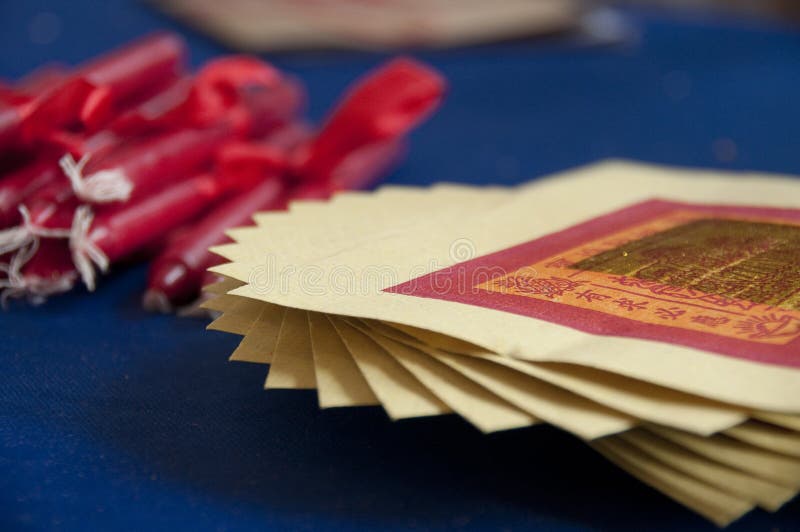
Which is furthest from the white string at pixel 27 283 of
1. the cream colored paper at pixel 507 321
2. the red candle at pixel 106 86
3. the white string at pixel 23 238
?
the cream colored paper at pixel 507 321

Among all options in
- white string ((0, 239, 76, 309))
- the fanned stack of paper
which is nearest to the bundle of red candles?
white string ((0, 239, 76, 309))

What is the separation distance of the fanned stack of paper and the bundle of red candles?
14cm

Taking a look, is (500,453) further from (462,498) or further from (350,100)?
(350,100)

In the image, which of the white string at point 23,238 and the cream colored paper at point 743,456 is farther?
the white string at point 23,238

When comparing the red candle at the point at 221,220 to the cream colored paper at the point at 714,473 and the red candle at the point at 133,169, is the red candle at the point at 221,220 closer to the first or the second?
the red candle at the point at 133,169

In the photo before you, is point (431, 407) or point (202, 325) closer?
point (431, 407)

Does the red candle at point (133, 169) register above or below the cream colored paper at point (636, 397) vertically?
above

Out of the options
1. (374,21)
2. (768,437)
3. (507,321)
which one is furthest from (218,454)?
(374,21)

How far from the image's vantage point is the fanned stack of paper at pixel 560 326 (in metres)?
0.39

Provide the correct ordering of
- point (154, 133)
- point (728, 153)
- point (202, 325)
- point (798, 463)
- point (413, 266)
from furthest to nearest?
point (728, 153)
point (154, 133)
point (202, 325)
point (413, 266)
point (798, 463)

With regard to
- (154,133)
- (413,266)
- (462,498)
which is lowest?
(462,498)

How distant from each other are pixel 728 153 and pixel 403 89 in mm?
461

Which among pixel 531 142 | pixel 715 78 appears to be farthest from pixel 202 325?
pixel 715 78

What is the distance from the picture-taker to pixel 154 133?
0.78 metres
